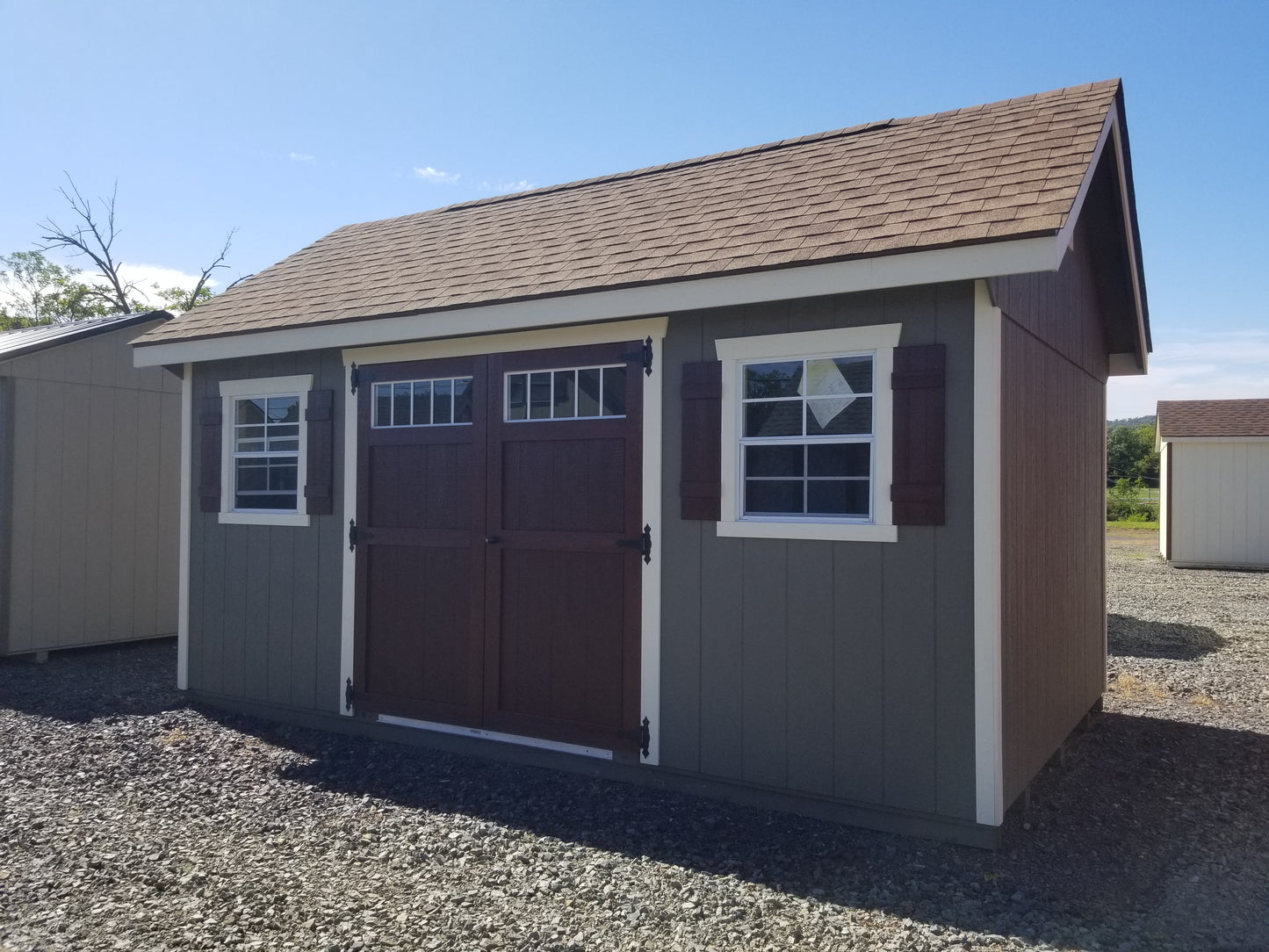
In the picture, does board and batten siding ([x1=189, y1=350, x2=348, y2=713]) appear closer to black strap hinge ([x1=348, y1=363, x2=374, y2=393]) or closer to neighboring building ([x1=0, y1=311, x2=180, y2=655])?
black strap hinge ([x1=348, y1=363, x2=374, y2=393])

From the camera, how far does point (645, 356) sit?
16.5 feet

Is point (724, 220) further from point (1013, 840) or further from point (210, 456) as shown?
point (210, 456)

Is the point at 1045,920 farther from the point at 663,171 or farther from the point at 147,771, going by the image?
the point at 663,171

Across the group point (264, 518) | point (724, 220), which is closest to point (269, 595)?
point (264, 518)

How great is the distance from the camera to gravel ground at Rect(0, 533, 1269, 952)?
333cm

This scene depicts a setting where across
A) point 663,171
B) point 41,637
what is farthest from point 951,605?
point 41,637

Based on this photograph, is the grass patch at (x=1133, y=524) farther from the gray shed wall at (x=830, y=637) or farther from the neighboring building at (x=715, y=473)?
the gray shed wall at (x=830, y=637)

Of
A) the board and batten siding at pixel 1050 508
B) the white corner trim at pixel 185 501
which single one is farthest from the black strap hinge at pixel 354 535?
the board and batten siding at pixel 1050 508

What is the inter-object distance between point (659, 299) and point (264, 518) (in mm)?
3358

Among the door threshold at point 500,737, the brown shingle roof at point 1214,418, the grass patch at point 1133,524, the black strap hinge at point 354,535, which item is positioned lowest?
the door threshold at point 500,737

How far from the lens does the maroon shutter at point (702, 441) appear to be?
4770 mm

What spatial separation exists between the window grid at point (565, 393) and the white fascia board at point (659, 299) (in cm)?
29

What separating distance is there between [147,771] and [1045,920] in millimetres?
4532

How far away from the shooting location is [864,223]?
4566 millimetres
